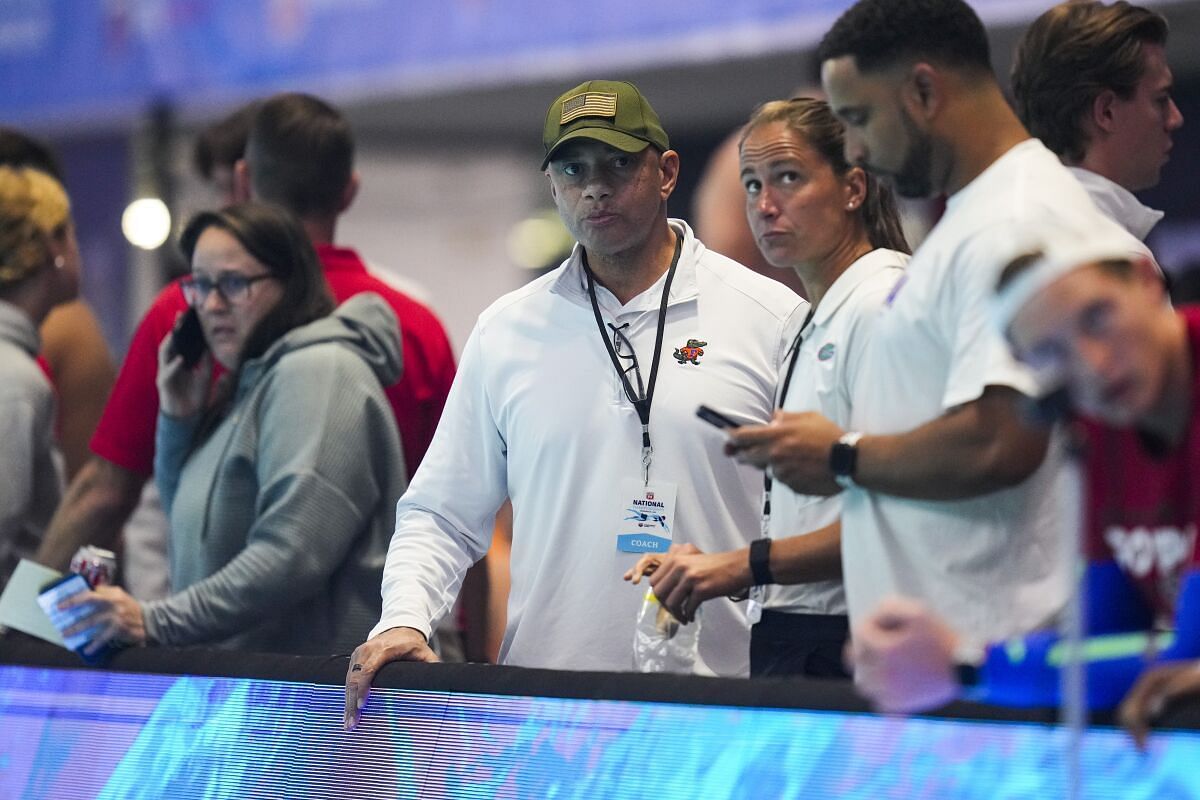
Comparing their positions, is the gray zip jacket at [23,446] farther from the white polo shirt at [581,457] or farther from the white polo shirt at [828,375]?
the white polo shirt at [828,375]

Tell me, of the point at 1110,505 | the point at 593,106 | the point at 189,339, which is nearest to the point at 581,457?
the point at 593,106

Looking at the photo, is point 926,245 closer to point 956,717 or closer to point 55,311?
point 956,717

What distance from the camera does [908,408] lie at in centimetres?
228

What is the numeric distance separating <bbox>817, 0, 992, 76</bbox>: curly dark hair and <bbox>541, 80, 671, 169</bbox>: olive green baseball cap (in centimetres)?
75

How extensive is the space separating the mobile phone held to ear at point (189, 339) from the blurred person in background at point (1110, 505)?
2.07 metres

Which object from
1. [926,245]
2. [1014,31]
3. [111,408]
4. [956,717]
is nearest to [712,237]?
[111,408]

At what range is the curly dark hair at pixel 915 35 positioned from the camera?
7.41 ft

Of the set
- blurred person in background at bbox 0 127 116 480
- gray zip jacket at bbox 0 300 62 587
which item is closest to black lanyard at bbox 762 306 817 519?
gray zip jacket at bbox 0 300 62 587

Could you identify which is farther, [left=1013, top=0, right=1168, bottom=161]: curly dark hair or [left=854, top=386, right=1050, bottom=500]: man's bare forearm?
[left=1013, top=0, right=1168, bottom=161]: curly dark hair

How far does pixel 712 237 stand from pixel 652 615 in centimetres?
171

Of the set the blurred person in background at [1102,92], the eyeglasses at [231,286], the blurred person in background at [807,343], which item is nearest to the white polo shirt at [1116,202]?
the blurred person in background at [1102,92]

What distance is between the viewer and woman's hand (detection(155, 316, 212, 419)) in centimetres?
354

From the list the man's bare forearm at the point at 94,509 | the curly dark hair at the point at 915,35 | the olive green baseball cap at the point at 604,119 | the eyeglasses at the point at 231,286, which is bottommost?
the man's bare forearm at the point at 94,509

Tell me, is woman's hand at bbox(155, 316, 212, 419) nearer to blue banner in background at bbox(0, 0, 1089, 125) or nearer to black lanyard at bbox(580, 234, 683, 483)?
black lanyard at bbox(580, 234, 683, 483)
